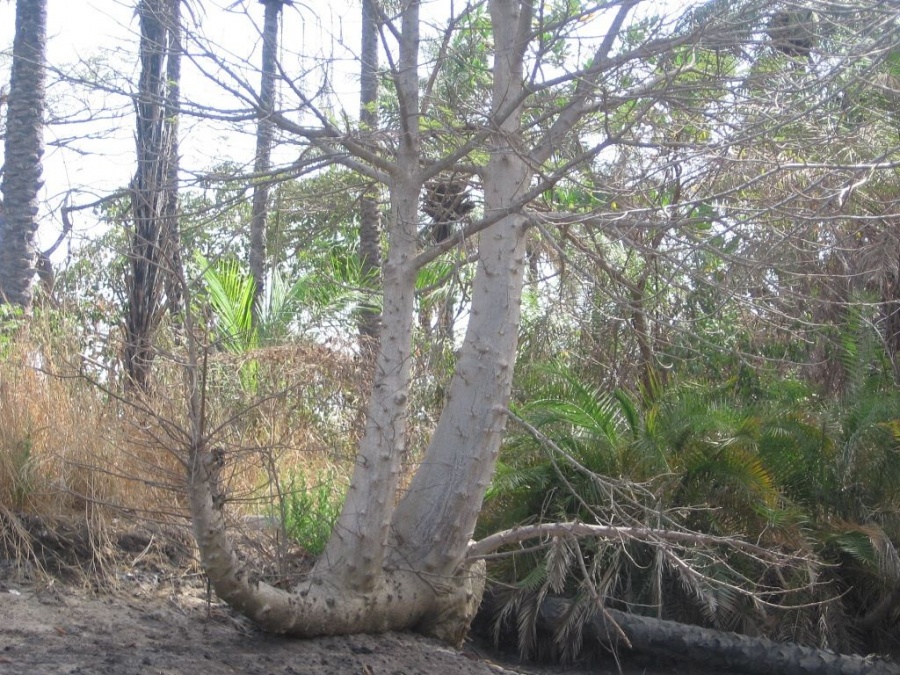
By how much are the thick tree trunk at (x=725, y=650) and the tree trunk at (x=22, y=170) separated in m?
8.34

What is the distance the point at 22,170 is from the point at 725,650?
1003 cm

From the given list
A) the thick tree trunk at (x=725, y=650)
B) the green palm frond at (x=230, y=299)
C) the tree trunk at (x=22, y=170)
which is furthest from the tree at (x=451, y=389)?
the tree trunk at (x=22, y=170)

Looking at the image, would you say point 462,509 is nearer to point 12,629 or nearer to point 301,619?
point 301,619

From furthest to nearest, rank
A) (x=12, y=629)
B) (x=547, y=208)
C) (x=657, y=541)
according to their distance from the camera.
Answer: (x=547, y=208) → (x=657, y=541) → (x=12, y=629)

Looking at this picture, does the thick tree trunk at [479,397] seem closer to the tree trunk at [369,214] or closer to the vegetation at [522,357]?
the vegetation at [522,357]

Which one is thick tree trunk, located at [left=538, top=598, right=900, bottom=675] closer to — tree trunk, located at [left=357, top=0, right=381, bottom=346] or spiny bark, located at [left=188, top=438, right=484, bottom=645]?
spiny bark, located at [left=188, top=438, right=484, bottom=645]

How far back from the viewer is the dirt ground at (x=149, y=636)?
4.19 metres

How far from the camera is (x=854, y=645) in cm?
692

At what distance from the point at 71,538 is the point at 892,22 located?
18.2ft

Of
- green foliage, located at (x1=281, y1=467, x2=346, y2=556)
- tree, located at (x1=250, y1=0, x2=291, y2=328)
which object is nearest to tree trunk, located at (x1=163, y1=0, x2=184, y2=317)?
tree, located at (x1=250, y1=0, x2=291, y2=328)

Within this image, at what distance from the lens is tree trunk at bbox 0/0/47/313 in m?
11.8

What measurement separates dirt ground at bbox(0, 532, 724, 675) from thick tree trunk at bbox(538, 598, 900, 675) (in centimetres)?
70

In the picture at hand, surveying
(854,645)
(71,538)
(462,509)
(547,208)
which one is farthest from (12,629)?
(854,645)

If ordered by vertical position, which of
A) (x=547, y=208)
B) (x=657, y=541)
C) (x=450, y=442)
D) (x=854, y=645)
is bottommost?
(x=854, y=645)
